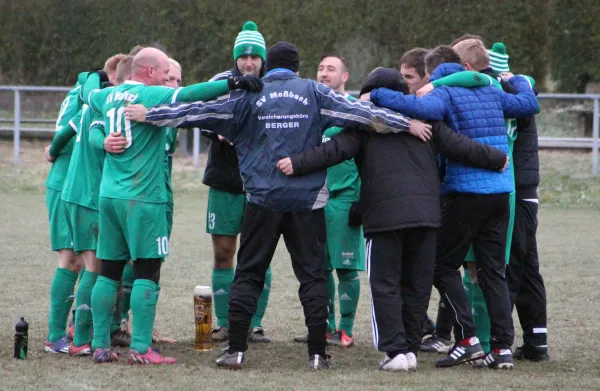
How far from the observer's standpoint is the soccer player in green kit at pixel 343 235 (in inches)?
283

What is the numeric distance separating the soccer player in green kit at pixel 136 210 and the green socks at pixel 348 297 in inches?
56.7

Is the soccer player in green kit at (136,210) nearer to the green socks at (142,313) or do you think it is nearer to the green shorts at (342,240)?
the green socks at (142,313)

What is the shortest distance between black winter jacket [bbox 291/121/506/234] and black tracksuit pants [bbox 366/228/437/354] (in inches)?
4.8

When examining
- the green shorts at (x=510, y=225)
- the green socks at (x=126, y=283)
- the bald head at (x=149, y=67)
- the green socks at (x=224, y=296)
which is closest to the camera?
the bald head at (x=149, y=67)

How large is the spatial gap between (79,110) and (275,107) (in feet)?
5.30

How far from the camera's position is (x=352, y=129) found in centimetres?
629

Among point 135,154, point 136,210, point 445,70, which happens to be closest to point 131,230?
point 136,210

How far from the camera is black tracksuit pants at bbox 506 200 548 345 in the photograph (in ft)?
22.3

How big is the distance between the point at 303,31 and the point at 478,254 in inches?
575

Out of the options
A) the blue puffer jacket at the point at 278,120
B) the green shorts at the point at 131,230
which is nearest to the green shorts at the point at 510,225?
the blue puffer jacket at the point at 278,120

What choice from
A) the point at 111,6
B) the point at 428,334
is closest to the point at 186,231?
the point at 428,334

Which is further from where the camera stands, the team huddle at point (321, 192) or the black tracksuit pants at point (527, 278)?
the black tracksuit pants at point (527, 278)

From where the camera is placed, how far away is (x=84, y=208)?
670 centimetres

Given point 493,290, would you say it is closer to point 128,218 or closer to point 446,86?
point 446,86
